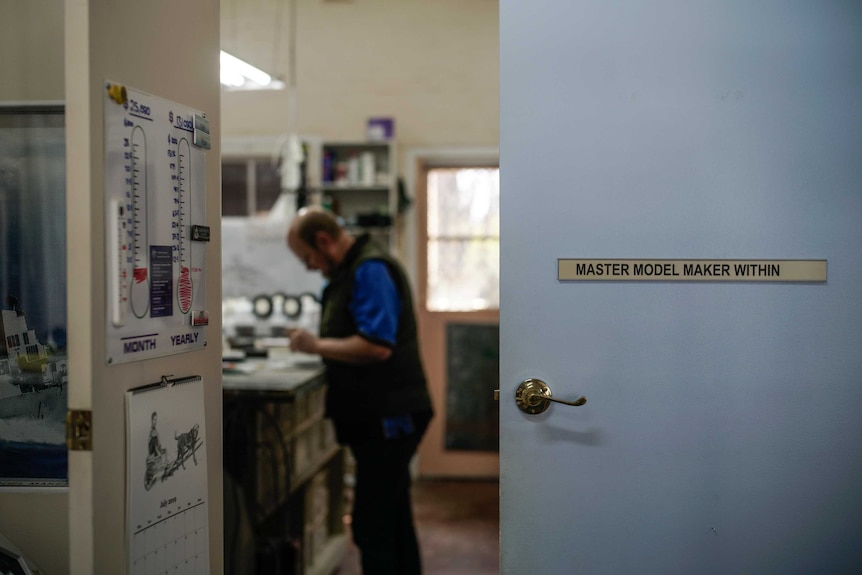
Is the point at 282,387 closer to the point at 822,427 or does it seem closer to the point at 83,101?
the point at 83,101

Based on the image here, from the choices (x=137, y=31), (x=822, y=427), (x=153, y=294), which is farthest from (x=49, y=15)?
(x=822, y=427)

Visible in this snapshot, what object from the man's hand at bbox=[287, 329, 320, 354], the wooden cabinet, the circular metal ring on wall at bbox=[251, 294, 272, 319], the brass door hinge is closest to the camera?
the brass door hinge

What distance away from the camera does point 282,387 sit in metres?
2.74

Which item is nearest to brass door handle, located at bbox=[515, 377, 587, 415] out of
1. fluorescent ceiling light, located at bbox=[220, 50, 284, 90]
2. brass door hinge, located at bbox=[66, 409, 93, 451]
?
brass door hinge, located at bbox=[66, 409, 93, 451]

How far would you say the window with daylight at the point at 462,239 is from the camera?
5.26 meters

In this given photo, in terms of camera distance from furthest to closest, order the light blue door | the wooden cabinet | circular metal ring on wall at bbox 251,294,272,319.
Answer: circular metal ring on wall at bbox 251,294,272,319, the wooden cabinet, the light blue door

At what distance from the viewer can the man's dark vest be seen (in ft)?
9.29

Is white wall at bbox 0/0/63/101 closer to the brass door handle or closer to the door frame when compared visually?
the brass door handle

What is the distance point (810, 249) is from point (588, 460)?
69 centimetres

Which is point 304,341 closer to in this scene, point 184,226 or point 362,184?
point 184,226

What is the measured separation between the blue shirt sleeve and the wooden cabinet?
1.12 ft

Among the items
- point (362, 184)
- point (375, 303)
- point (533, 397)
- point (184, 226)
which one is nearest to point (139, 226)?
point (184, 226)

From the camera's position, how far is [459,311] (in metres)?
5.22

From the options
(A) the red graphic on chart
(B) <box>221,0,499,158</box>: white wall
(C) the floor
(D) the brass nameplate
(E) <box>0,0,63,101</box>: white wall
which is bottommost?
(C) the floor
